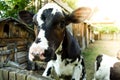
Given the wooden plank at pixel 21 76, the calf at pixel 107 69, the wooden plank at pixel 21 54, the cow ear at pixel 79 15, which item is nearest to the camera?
the wooden plank at pixel 21 76

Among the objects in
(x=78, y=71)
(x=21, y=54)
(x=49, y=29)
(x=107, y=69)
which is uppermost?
(x=49, y=29)

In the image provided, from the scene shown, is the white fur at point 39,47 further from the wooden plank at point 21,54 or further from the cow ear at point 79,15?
the wooden plank at point 21,54

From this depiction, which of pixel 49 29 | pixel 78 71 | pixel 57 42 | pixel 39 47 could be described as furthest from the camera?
pixel 78 71

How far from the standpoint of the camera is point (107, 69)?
22.4 feet

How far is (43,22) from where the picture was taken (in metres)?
3.26

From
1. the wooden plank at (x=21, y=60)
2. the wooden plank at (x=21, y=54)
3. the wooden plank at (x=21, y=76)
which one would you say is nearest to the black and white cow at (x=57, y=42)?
the wooden plank at (x=21, y=76)

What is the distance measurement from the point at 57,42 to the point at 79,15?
58cm

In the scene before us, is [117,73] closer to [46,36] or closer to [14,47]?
[46,36]

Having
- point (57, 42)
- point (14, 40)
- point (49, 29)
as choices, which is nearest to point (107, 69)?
point (57, 42)

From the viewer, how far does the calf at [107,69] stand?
6.47 metres

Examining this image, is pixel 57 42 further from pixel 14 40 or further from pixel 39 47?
pixel 14 40

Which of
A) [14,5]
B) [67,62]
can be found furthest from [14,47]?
[67,62]

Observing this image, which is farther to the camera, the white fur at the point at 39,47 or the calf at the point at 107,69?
the calf at the point at 107,69

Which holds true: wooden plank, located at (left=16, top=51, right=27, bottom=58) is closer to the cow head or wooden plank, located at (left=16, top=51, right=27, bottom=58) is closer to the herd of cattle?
the herd of cattle
